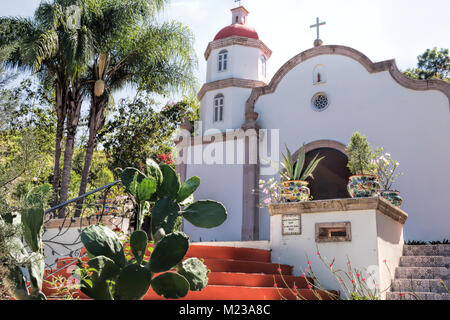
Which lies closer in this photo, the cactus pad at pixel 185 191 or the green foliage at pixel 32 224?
the green foliage at pixel 32 224

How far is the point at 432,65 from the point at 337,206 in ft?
56.4

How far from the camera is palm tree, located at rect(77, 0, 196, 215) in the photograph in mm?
12656

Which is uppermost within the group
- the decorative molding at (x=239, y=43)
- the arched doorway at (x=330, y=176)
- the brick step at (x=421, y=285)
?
the decorative molding at (x=239, y=43)

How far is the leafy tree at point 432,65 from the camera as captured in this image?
2002cm

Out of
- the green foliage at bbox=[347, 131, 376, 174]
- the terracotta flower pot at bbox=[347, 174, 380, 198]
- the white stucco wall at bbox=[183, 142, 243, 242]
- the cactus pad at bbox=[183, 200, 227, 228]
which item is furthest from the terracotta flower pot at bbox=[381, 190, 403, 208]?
the cactus pad at bbox=[183, 200, 227, 228]

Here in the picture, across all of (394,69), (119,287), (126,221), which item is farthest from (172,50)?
(119,287)

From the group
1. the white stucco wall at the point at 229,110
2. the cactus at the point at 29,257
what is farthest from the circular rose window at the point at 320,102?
the cactus at the point at 29,257

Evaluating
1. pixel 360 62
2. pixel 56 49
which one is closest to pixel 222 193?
pixel 360 62

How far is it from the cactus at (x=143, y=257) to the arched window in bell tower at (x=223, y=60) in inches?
460

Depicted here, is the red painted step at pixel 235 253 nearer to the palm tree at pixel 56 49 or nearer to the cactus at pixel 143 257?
the cactus at pixel 143 257

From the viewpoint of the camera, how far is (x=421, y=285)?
6.12m

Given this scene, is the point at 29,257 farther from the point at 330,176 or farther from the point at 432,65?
the point at 432,65

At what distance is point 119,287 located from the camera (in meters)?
2.80

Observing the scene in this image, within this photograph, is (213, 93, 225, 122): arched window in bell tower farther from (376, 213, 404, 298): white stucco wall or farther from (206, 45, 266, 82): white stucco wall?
(376, 213, 404, 298): white stucco wall
